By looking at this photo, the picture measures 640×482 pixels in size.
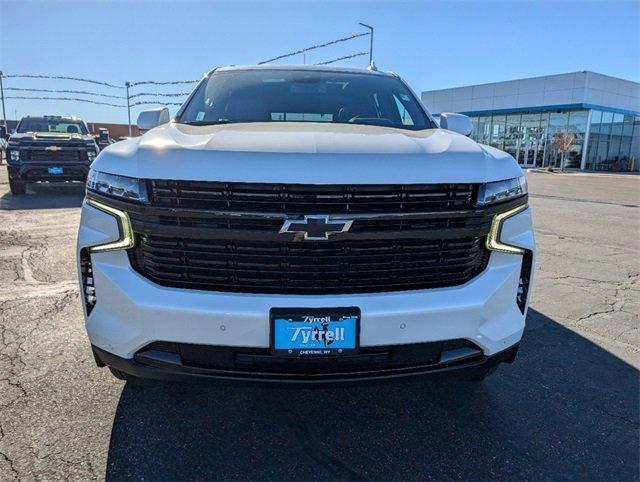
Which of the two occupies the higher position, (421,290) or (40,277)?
(421,290)

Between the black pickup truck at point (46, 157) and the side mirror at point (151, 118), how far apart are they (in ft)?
26.6

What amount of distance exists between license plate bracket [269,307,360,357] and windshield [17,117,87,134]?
12409 millimetres

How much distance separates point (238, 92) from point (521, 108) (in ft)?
135

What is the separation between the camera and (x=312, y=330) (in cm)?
188

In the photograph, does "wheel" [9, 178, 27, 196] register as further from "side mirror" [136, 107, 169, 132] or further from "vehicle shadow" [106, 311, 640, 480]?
"vehicle shadow" [106, 311, 640, 480]

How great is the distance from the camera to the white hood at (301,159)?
1.84 meters

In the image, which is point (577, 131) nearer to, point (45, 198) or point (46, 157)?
point (46, 157)

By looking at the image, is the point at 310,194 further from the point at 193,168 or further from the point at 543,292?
the point at 543,292

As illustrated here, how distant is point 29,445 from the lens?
2145 millimetres

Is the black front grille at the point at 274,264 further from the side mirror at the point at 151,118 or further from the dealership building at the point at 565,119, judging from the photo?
the dealership building at the point at 565,119

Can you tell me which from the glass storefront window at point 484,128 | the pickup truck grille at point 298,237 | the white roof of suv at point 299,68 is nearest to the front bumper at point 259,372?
the pickup truck grille at point 298,237

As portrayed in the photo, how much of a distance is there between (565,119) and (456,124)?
40.2m

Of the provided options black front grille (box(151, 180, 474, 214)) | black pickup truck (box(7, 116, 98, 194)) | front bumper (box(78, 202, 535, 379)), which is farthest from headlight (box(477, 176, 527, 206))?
black pickup truck (box(7, 116, 98, 194))

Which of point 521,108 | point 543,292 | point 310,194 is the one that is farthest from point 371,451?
point 521,108
